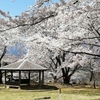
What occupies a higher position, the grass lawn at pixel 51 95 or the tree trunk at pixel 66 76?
the tree trunk at pixel 66 76

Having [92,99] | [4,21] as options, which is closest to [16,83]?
[92,99]

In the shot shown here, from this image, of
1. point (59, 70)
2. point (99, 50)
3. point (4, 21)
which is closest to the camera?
point (4, 21)

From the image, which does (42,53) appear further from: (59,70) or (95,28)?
(95,28)

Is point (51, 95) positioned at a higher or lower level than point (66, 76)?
lower

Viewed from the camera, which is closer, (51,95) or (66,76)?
(51,95)

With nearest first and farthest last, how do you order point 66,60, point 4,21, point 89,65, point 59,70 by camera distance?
1. point 4,21
2. point 89,65
3. point 66,60
4. point 59,70

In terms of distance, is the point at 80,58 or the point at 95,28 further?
the point at 80,58

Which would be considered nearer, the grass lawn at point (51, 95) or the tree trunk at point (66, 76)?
the grass lawn at point (51, 95)

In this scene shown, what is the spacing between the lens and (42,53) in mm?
27109

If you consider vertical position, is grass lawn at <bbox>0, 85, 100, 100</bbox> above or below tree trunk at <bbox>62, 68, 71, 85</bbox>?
below

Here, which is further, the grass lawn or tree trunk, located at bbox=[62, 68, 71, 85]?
tree trunk, located at bbox=[62, 68, 71, 85]

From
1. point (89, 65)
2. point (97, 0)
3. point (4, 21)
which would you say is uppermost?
point (97, 0)

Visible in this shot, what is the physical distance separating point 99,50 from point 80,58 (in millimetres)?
2055

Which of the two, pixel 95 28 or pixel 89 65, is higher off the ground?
pixel 95 28
